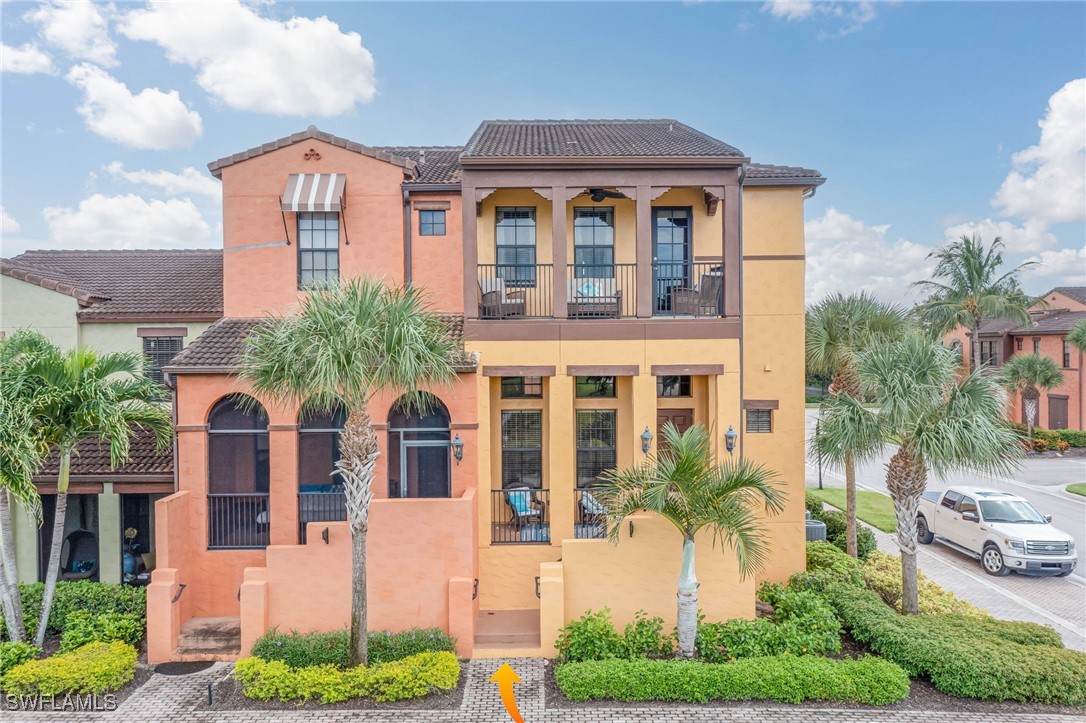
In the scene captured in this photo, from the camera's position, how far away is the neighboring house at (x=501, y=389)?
9203 millimetres

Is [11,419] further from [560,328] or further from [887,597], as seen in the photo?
[887,597]

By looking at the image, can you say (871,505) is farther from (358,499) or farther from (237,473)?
(237,473)

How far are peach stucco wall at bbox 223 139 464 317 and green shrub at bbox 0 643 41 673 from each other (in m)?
6.77

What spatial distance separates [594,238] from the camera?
12.3m

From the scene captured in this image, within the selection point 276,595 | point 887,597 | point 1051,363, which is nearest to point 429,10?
point 276,595

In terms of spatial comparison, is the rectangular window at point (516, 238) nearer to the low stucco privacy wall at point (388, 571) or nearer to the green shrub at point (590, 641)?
the low stucco privacy wall at point (388, 571)

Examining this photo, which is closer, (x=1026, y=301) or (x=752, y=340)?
(x=752, y=340)

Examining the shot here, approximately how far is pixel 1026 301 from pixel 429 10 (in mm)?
35678

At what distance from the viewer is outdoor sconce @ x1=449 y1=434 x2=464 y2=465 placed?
33.1 feet

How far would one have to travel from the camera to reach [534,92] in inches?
682

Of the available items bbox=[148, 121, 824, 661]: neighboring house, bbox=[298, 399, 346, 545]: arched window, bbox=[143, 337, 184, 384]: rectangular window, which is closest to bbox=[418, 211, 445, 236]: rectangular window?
bbox=[148, 121, 824, 661]: neighboring house

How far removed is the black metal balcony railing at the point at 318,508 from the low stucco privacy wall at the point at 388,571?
1.28 m

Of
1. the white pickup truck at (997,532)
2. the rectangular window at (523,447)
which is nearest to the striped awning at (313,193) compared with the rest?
the rectangular window at (523,447)

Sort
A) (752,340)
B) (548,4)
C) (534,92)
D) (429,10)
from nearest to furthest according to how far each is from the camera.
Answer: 1. (752,340)
2. (429,10)
3. (548,4)
4. (534,92)
